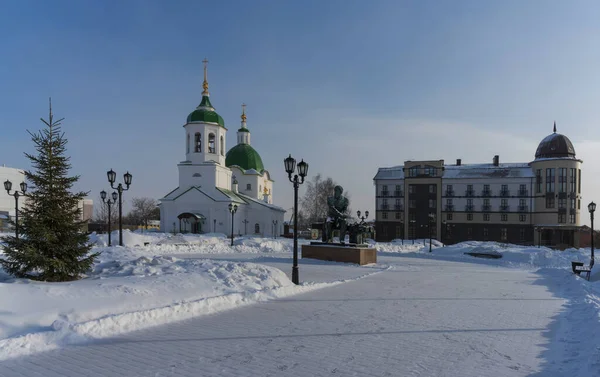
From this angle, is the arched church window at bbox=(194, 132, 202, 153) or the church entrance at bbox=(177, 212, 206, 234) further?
the arched church window at bbox=(194, 132, 202, 153)

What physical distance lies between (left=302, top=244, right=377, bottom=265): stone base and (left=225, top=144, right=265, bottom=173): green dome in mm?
44009

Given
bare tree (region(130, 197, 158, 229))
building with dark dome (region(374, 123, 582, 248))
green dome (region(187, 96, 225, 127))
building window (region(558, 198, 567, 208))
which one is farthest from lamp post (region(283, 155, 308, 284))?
bare tree (region(130, 197, 158, 229))

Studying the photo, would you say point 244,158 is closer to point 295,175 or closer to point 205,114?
point 205,114

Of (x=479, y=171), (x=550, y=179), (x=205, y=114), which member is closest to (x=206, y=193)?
(x=205, y=114)

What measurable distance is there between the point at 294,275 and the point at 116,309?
5.59 m

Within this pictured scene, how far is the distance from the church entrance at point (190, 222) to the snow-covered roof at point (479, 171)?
27297 mm

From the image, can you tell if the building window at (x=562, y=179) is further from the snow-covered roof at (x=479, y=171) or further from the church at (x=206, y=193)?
the church at (x=206, y=193)

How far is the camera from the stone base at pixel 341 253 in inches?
798

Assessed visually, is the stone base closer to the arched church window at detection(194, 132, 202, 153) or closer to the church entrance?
the church entrance

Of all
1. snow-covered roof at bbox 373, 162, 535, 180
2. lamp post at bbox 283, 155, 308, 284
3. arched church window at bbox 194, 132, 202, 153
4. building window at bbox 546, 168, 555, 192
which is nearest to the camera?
lamp post at bbox 283, 155, 308, 284

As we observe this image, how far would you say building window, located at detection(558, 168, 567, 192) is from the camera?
54.9 meters

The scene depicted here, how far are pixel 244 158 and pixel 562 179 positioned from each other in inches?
1728

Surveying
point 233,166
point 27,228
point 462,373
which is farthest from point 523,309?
point 233,166

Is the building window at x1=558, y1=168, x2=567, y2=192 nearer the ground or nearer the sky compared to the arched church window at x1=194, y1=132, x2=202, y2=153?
nearer the ground
